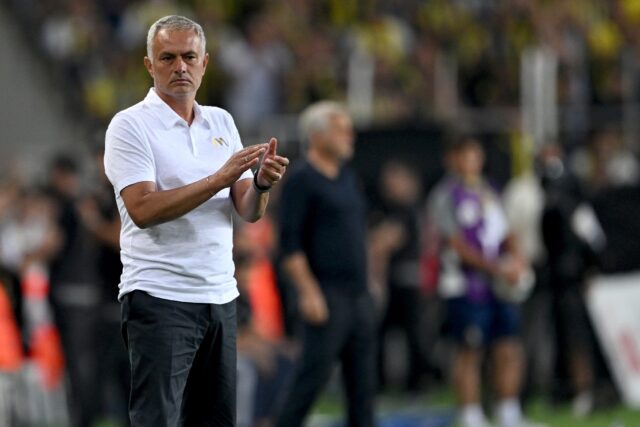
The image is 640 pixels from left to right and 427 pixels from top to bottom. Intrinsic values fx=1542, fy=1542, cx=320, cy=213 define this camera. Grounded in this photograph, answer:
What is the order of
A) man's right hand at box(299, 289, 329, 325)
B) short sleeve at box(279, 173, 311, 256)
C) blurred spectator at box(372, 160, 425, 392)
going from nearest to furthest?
man's right hand at box(299, 289, 329, 325)
short sleeve at box(279, 173, 311, 256)
blurred spectator at box(372, 160, 425, 392)

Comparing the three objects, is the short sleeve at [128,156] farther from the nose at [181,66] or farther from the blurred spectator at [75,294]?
the blurred spectator at [75,294]

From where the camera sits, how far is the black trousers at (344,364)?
368 inches

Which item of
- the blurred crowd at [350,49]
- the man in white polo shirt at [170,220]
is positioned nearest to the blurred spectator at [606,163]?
the blurred crowd at [350,49]

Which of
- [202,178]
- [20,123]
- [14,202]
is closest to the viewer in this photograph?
[202,178]

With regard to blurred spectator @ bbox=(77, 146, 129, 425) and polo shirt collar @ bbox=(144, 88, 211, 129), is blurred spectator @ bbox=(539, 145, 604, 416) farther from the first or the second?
polo shirt collar @ bbox=(144, 88, 211, 129)

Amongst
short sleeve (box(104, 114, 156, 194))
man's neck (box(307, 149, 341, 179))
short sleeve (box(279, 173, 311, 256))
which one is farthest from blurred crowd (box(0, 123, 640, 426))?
short sleeve (box(104, 114, 156, 194))

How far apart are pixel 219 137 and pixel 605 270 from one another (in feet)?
29.2

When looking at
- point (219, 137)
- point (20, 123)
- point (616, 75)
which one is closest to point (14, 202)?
point (20, 123)

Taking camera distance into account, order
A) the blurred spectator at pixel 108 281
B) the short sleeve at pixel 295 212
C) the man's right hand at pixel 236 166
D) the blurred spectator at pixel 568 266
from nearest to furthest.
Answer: the man's right hand at pixel 236 166 < the short sleeve at pixel 295 212 < the blurred spectator at pixel 108 281 < the blurred spectator at pixel 568 266

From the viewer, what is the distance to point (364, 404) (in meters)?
9.38

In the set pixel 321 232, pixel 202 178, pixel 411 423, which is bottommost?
pixel 411 423

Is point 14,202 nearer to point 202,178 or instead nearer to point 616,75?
point 616,75

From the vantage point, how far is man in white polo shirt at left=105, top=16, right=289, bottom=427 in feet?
20.5

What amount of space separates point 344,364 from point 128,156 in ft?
11.7
